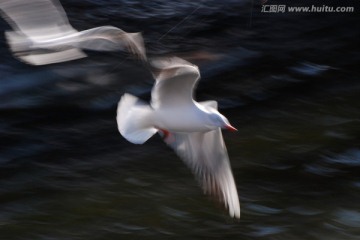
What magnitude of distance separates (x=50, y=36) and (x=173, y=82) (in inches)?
17.8

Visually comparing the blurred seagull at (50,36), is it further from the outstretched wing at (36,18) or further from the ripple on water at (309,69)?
the ripple on water at (309,69)

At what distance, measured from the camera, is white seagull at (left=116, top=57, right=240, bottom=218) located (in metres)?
3.72

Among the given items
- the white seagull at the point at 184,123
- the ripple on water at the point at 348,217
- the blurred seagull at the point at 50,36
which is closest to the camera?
the blurred seagull at the point at 50,36

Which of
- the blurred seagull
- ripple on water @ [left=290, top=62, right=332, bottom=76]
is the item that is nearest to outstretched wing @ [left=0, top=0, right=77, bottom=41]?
the blurred seagull

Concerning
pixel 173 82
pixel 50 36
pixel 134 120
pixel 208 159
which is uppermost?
pixel 50 36

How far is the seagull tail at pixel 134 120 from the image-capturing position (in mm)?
3891

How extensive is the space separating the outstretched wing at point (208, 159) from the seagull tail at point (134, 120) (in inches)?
9.4

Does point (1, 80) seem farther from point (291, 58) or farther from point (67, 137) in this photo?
→ point (291, 58)

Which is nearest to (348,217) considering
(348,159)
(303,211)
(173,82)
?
(303,211)

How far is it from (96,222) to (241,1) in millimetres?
2610

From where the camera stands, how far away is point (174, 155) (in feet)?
17.1

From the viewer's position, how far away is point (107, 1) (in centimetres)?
647

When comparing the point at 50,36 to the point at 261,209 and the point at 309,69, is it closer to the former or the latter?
the point at 261,209

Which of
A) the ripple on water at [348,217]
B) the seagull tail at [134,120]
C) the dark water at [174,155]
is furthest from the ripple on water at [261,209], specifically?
the seagull tail at [134,120]
